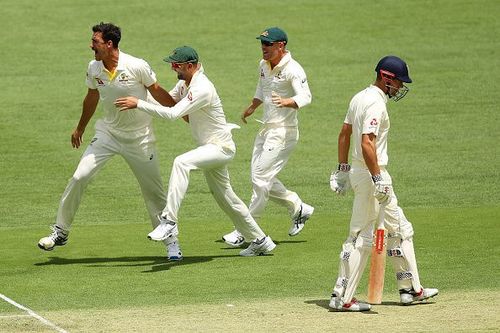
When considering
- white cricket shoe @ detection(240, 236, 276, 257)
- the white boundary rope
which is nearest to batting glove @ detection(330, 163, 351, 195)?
white cricket shoe @ detection(240, 236, 276, 257)

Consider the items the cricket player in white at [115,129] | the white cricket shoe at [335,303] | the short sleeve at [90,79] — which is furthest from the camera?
the short sleeve at [90,79]

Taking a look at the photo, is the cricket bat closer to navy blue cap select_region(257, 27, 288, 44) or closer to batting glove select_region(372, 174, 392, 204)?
batting glove select_region(372, 174, 392, 204)

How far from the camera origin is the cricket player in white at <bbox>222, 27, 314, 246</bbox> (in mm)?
15266

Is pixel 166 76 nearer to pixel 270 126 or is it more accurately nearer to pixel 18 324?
pixel 270 126

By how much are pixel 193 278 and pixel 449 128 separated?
31.5ft

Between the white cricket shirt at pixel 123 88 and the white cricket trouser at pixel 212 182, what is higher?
the white cricket shirt at pixel 123 88

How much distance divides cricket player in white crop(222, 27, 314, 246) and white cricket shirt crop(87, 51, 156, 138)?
156cm

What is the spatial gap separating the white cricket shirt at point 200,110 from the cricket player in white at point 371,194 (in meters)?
2.39

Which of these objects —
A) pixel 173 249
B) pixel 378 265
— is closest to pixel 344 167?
pixel 378 265

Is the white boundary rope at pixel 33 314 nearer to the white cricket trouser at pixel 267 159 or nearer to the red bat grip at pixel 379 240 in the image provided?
the red bat grip at pixel 379 240

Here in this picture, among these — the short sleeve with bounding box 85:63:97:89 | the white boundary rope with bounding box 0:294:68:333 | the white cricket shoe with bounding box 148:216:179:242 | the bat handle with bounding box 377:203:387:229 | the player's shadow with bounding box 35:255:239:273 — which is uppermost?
the short sleeve with bounding box 85:63:97:89

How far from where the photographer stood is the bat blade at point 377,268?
12.0 metres

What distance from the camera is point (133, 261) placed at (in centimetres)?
1453

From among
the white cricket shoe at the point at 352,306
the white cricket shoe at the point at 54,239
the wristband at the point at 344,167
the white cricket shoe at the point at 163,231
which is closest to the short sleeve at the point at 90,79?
the white cricket shoe at the point at 54,239
